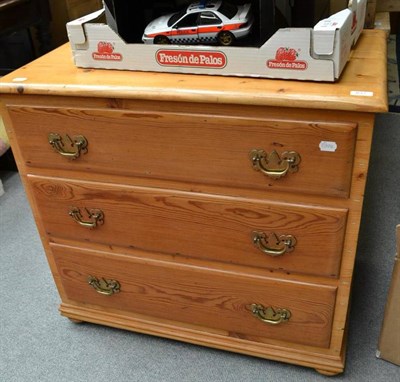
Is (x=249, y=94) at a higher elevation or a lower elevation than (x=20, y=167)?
higher

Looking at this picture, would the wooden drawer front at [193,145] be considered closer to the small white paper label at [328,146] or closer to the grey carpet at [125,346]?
the small white paper label at [328,146]

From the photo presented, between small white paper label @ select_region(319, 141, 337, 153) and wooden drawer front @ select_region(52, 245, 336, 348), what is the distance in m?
0.33

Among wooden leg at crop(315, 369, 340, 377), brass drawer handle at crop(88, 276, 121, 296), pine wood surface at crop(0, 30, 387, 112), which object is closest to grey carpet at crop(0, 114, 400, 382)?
wooden leg at crop(315, 369, 340, 377)

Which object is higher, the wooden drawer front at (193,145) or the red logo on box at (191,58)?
the red logo on box at (191,58)

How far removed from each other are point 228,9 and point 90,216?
0.56 metres

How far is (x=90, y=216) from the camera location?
108 cm

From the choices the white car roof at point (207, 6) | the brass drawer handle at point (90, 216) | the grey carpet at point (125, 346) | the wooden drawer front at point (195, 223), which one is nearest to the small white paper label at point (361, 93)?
the wooden drawer front at point (195, 223)

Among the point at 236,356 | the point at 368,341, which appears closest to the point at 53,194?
the point at 236,356

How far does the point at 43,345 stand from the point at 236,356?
54cm

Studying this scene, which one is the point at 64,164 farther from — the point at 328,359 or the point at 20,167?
the point at 328,359

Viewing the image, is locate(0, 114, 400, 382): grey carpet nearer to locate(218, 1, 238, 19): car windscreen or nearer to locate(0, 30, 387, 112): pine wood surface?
locate(0, 30, 387, 112): pine wood surface

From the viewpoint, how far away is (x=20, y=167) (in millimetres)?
1071

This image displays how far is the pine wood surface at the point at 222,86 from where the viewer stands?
78 centimetres

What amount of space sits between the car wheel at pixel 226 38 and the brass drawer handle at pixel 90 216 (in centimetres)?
47
